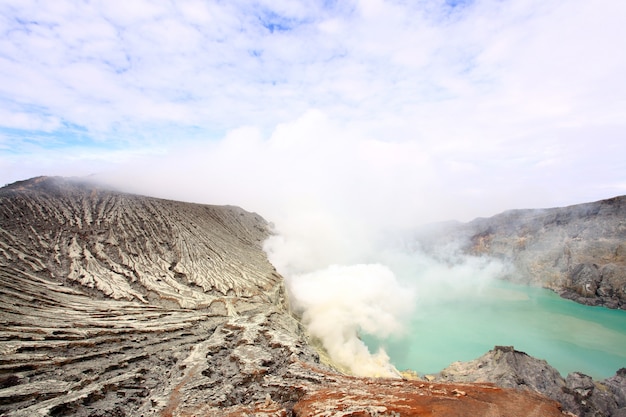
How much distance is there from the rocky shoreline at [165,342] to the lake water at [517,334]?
1112cm

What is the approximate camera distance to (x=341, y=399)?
9188mm

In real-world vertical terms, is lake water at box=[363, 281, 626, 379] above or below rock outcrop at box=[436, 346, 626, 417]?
below

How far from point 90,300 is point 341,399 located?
1862cm

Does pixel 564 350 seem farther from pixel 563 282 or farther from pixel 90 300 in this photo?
pixel 90 300

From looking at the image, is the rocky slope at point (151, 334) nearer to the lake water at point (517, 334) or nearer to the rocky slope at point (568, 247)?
the lake water at point (517, 334)

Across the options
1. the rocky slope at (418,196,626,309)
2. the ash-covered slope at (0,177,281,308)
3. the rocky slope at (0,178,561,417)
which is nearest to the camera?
the rocky slope at (0,178,561,417)

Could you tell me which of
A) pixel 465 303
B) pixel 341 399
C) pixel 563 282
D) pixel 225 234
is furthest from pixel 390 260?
pixel 341 399

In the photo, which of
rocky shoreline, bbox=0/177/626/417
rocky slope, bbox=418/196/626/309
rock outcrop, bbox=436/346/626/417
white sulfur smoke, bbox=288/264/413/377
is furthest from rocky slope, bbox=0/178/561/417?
rocky slope, bbox=418/196/626/309

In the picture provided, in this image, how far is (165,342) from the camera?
15867mm

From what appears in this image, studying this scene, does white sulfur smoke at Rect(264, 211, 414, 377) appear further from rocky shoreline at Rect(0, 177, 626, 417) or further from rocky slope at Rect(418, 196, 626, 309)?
rocky slope at Rect(418, 196, 626, 309)

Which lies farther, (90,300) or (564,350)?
(564,350)

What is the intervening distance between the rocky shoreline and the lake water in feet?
36.5

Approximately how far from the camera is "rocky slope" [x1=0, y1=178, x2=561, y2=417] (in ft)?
30.6

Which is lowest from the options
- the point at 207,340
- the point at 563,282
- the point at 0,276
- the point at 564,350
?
the point at 564,350
